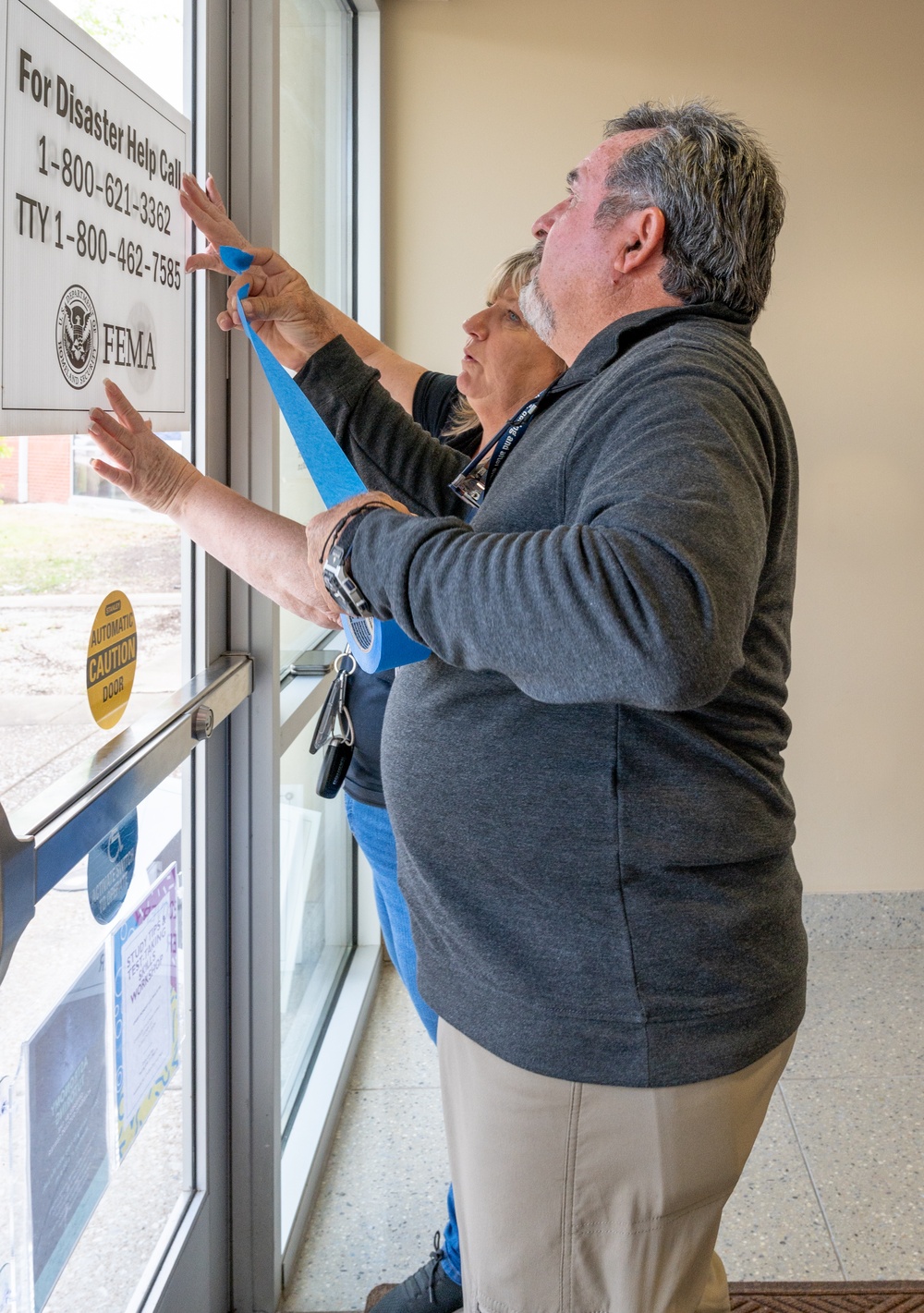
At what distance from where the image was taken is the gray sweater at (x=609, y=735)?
31.6 inches

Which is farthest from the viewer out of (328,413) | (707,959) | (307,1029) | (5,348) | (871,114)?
(871,114)

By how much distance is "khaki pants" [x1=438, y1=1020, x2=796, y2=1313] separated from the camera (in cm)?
103

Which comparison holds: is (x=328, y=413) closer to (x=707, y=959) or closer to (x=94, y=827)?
(x=94, y=827)

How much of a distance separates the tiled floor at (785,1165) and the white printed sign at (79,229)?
1.47 metres

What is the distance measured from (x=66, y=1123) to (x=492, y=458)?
0.80 metres

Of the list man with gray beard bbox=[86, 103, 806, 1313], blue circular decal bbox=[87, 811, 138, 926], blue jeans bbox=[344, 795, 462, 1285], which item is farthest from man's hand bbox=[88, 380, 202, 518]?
blue jeans bbox=[344, 795, 462, 1285]

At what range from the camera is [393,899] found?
5.96ft

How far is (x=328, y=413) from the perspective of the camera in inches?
62.1

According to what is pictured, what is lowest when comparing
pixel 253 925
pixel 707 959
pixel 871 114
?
pixel 253 925

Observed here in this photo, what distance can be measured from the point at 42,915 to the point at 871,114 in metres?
2.89

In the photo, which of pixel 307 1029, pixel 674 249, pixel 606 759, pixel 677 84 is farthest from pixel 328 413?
pixel 677 84

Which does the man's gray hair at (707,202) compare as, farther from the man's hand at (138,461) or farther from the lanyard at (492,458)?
the man's hand at (138,461)

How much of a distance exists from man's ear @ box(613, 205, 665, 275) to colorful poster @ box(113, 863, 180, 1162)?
0.89 metres

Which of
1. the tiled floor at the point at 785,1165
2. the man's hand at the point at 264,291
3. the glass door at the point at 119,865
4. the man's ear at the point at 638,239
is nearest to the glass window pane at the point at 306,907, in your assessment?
the tiled floor at the point at 785,1165
